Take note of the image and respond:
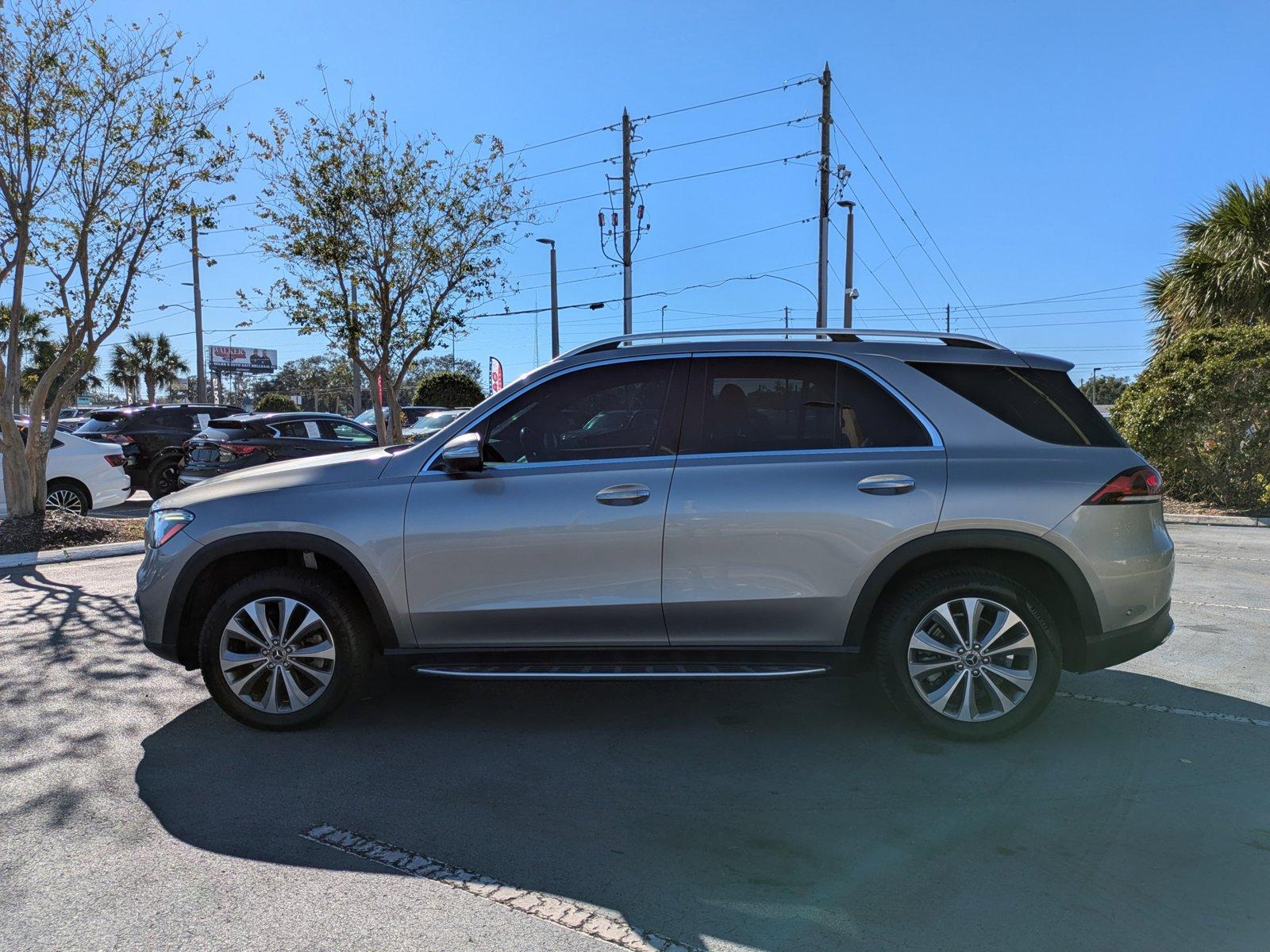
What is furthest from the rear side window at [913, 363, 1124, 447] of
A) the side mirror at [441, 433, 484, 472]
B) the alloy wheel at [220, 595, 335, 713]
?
the alloy wheel at [220, 595, 335, 713]

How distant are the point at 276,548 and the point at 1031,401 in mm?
3537

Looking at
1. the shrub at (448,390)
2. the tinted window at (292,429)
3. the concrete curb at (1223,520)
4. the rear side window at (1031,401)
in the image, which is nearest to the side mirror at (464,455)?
the rear side window at (1031,401)

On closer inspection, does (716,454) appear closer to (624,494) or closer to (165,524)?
(624,494)

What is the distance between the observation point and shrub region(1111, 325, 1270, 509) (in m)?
13.0

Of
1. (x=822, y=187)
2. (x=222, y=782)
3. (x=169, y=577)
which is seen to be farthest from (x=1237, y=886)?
(x=822, y=187)

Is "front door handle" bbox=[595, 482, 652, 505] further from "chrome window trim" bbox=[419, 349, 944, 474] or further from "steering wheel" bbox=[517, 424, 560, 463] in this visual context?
"steering wheel" bbox=[517, 424, 560, 463]

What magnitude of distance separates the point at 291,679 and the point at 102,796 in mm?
886

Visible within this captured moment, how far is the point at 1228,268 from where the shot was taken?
16.3 meters

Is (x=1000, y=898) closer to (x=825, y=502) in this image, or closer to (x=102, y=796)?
(x=825, y=502)

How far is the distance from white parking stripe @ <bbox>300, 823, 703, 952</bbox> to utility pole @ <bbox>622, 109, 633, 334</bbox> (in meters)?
26.5

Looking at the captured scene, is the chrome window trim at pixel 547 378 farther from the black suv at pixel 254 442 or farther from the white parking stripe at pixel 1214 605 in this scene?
the black suv at pixel 254 442

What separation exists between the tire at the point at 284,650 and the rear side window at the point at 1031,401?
292 centimetres

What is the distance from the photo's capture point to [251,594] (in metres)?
4.39

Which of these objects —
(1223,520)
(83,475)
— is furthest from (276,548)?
(1223,520)
